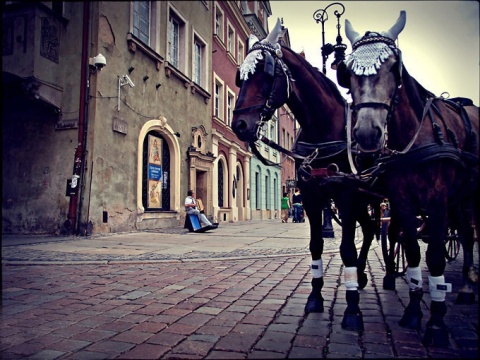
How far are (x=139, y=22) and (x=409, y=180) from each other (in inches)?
75.0

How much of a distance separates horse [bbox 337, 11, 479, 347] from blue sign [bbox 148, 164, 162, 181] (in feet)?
35.6

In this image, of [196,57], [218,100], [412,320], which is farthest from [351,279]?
[218,100]

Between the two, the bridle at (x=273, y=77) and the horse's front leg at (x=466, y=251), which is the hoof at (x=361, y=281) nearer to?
the horse's front leg at (x=466, y=251)

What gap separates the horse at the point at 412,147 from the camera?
2379 mm

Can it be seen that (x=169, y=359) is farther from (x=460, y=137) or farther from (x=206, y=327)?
(x=460, y=137)

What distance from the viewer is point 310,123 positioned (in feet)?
10.7

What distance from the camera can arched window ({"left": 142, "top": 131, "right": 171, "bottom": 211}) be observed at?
1281 cm

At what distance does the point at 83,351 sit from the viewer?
2.46 m

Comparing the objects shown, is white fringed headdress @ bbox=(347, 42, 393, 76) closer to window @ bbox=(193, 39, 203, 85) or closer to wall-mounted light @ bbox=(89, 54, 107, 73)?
wall-mounted light @ bbox=(89, 54, 107, 73)

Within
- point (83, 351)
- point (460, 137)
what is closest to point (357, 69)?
point (460, 137)

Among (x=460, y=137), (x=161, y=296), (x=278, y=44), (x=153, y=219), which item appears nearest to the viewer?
(x=460, y=137)

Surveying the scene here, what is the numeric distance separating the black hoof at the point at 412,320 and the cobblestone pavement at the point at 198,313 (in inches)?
2.3

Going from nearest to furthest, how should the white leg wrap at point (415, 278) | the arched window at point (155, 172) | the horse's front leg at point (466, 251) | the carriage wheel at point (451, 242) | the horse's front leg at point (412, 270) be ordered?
the horse's front leg at point (412, 270)
the white leg wrap at point (415, 278)
the horse's front leg at point (466, 251)
the carriage wheel at point (451, 242)
the arched window at point (155, 172)

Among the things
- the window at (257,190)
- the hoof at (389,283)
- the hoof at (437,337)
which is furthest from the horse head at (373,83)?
the window at (257,190)
